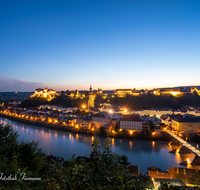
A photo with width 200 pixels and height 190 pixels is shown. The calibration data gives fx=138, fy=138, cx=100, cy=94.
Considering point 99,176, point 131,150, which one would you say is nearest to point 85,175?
point 99,176

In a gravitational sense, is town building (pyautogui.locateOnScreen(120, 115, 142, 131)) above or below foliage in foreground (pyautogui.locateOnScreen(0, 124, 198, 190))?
below

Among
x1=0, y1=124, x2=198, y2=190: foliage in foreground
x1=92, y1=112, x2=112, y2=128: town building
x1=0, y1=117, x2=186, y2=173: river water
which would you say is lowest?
x1=0, y1=117, x2=186, y2=173: river water

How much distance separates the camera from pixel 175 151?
26.3 feet

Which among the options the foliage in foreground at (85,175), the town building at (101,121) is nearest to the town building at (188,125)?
the town building at (101,121)

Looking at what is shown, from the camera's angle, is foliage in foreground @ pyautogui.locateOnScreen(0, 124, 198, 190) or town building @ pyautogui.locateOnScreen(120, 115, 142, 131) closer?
foliage in foreground @ pyautogui.locateOnScreen(0, 124, 198, 190)

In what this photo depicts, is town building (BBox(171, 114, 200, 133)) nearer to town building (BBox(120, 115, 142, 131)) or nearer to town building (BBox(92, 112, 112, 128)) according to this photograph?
town building (BBox(120, 115, 142, 131))

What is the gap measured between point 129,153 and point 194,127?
6.19 m

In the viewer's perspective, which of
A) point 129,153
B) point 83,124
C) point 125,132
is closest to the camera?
point 129,153

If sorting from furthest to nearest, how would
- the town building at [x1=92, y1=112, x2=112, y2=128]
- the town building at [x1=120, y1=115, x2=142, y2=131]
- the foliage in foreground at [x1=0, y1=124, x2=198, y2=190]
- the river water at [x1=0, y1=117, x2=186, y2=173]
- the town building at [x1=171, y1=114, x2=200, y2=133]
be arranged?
1. the town building at [x1=92, y1=112, x2=112, y2=128]
2. the town building at [x1=120, y1=115, x2=142, y2=131]
3. the town building at [x1=171, y1=114, x2=200, y2=133]
4. the river water at [x1=0, y1=117, x2=186, y2=173]
5. the foliage in foreground at [x1=0, y1=124, x2=198, y2=190]

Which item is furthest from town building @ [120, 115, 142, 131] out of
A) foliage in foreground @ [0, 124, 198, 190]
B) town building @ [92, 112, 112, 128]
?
foliage in foreground @ [0, 124, 198, 190]

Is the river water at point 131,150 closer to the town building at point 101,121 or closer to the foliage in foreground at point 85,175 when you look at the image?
the town building at point 101,121

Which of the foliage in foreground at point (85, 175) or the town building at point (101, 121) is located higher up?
the foliage in foreground at point (85, 175)

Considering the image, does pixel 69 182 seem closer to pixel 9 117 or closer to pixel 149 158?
pixel 149 158

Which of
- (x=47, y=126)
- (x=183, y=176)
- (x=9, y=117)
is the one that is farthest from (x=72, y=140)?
(x=9, y=117)
